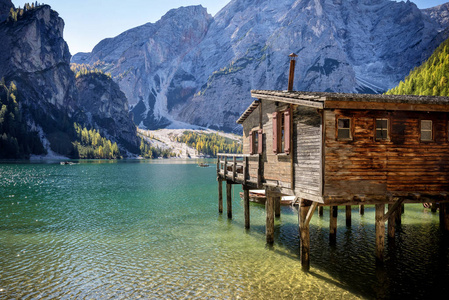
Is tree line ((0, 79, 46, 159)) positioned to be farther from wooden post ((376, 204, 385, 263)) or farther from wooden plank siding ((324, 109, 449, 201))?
wooden post ((376, 204, 385, 263))

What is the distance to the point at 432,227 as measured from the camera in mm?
26875

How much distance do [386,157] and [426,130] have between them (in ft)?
10.3

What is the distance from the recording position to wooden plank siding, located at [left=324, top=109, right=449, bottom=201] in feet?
52.0

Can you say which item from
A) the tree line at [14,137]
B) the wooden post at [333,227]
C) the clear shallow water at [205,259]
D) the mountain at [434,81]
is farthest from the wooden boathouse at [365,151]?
the tree line at [14,137]

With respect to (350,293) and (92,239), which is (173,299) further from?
(92,239)

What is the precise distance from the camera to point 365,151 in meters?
16.3

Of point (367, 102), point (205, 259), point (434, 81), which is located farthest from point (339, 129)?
point (434, 81)

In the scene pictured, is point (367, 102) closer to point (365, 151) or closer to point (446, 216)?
point (365, 151)

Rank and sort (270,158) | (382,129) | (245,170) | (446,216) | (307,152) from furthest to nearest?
(245,170) < (446,216) < (270,158) < (307,152) < (382,129)

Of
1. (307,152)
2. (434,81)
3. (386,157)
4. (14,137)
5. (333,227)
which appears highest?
(434,81)

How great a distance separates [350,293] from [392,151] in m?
7.49

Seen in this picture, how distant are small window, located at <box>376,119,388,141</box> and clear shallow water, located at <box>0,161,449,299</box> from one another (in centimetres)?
721

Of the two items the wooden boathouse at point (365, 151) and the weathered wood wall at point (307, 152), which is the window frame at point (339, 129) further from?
the weathered wood wall at point (307, 152)

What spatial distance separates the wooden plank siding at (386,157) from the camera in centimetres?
1585
